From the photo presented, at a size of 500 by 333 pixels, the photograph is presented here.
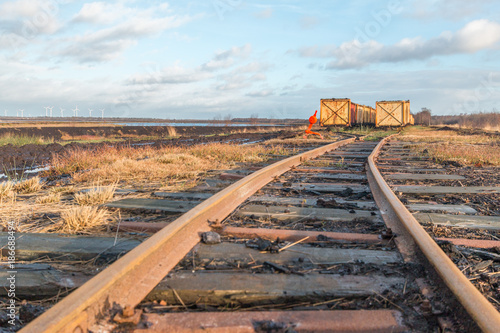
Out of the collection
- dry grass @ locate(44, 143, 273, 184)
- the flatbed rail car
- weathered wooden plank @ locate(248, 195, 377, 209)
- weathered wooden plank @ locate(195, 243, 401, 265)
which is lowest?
weathered wooden plank @ locate(195, 243, 401, 265)

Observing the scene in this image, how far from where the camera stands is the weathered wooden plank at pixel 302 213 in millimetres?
3262

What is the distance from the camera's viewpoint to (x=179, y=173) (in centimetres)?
623

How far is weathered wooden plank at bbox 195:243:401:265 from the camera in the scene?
88.0 inches

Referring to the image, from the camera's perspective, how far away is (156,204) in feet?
12.8

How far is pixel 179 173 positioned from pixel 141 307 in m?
4.61

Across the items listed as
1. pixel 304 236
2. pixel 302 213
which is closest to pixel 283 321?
pixel 304 236

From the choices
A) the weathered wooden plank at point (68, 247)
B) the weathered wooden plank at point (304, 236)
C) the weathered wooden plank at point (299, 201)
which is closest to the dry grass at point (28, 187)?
the weathered wooden plank at point (68, 247)

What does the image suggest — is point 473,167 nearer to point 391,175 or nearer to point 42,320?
point 391,175

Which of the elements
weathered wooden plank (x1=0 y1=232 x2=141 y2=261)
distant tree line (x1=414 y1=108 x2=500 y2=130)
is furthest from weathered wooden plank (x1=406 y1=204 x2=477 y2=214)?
distant tree line (x1=414 y1=108 x2=500 y2=130)

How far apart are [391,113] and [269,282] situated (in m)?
33.9

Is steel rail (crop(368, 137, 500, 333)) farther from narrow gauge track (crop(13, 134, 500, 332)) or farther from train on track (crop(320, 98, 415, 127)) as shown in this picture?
train on track (crop(320, 98, 415, 127))

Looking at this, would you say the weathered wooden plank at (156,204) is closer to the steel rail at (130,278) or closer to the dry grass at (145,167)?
the steel rail at (130,278)

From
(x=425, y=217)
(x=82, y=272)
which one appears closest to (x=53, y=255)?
(x=82, y=272)

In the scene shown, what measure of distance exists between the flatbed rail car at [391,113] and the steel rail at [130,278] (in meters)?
32.9
